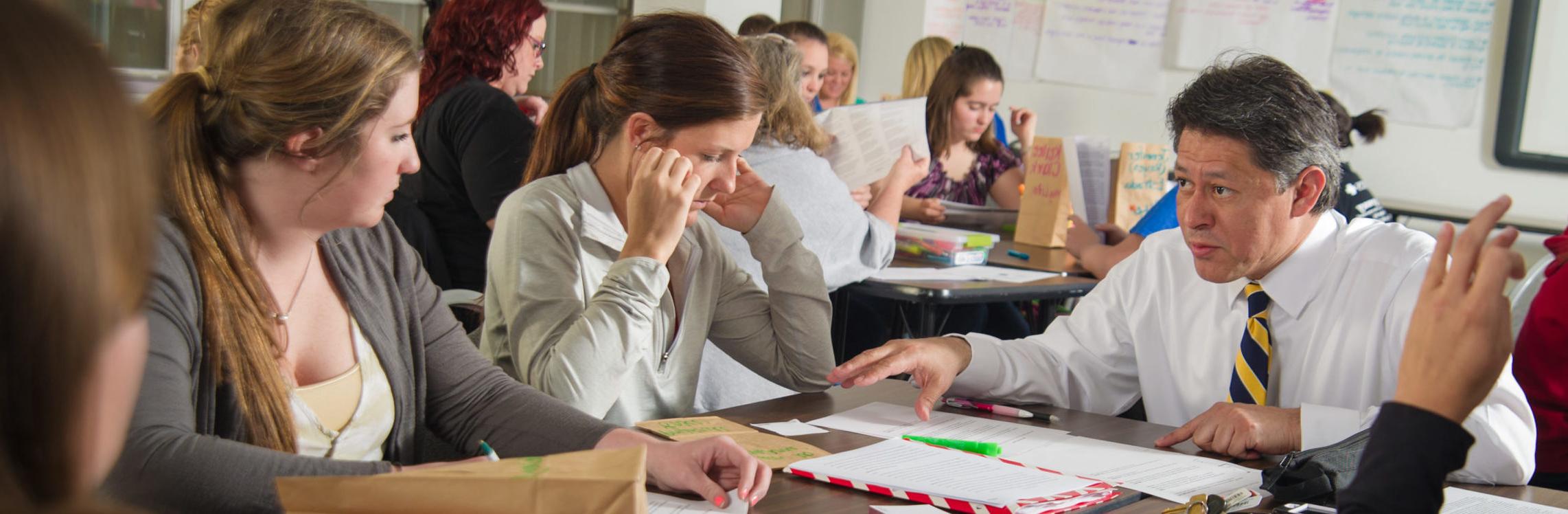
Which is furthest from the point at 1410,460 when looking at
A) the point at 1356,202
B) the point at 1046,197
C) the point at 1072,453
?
the point at 1356,202

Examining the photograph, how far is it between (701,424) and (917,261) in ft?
6.35

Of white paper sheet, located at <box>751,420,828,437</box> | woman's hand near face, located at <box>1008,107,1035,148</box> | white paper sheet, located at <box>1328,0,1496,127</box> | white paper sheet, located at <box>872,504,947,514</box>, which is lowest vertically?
white paper sheet, located at <box>751,420,828,437</box>

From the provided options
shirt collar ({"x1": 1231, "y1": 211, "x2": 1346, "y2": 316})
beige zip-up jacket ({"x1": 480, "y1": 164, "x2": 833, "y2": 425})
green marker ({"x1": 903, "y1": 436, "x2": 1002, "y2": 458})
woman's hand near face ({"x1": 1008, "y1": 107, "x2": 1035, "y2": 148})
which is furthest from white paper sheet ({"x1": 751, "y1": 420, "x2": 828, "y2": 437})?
woman's hand near face ({"x1": 1008, "y1": 107, "x2": 1035, "y2": 148})

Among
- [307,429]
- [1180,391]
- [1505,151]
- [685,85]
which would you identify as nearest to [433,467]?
[307,429]

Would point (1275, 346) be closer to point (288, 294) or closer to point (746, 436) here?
point (746, 436)

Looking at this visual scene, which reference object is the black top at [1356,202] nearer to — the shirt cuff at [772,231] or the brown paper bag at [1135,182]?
the brown paper bag at [1135,182]

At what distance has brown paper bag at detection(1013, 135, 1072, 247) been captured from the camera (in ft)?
12.5

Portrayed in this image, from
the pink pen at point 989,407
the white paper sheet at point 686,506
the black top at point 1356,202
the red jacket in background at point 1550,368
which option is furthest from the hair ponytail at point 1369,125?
the white paper sheet at point 686,506

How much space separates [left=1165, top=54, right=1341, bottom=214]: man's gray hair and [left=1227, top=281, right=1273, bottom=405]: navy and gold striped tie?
0.17 m

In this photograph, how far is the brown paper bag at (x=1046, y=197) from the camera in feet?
12.5

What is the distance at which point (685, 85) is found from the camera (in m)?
1.89

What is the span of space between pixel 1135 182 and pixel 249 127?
3048 mm

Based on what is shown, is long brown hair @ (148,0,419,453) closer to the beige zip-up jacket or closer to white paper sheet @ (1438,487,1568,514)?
the beige zip-up jacket

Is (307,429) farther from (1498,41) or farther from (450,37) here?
(1498,41)
